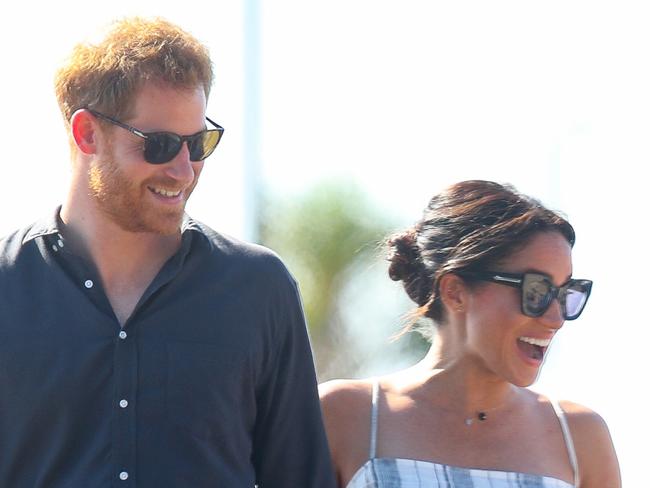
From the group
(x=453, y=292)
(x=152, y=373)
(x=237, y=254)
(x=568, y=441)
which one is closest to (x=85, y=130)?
(x=237, y=254)

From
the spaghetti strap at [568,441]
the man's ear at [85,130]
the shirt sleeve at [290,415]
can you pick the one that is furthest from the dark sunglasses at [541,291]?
the man's ear at [85,130]

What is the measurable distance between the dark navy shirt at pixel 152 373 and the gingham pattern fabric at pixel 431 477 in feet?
1.09

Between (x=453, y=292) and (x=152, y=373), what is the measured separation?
115 cm

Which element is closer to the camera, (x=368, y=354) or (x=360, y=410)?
(x=360, y=410)

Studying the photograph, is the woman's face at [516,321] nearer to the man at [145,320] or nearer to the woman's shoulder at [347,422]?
the woman's shoulder at [347,422]

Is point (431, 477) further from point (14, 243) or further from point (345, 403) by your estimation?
point (14, 243)

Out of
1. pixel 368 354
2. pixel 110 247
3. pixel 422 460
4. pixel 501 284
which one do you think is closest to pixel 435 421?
pixel 422 460

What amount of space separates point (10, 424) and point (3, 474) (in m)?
0.14

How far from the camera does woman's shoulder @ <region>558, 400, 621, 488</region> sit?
404 cm

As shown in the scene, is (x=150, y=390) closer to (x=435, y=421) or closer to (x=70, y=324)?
(x=70, y=324)

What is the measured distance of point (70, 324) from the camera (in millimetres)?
3457

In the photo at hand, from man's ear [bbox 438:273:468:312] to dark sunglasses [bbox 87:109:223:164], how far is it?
1000mm

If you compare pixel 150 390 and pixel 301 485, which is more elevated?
pixel 150 390

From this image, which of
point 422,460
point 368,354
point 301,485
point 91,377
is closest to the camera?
point 91,377
